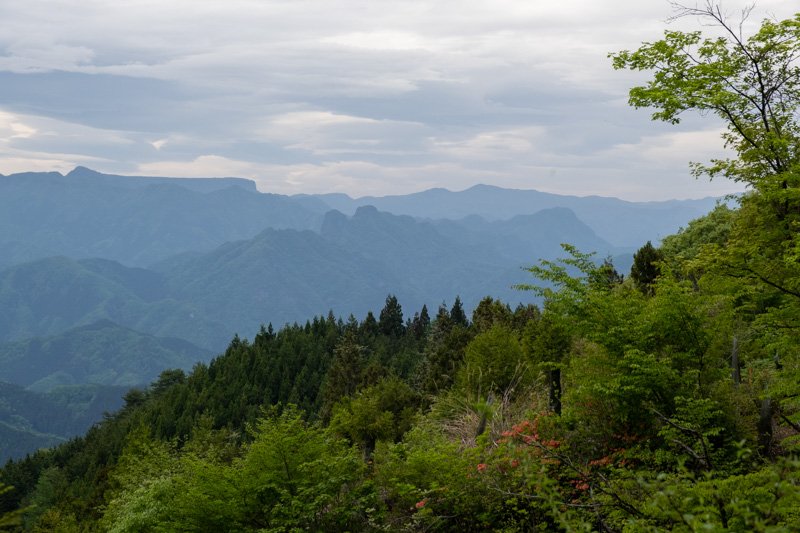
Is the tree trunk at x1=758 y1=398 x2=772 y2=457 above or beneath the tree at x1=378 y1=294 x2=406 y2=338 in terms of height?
above

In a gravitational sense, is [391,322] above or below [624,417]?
below

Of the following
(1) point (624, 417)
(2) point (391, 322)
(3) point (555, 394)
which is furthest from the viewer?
(2) point (391, 322)

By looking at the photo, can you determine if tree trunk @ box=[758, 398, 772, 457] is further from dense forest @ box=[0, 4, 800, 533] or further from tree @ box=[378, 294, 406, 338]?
tree @ box=[378, 294, 406, 338]

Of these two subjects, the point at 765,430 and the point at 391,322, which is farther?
the point at 391,322

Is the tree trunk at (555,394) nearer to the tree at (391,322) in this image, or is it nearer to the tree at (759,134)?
the tree at (759,134)

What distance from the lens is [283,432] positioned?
13.9 meters

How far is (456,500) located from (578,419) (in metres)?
2.97

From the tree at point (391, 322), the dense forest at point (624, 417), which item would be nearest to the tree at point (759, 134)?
the dense forest at point (624, 417)

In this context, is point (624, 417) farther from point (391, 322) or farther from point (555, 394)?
point (391, 322)

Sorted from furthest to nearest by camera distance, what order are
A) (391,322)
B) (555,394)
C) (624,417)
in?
(391,322)
(555,394)
(624,417)

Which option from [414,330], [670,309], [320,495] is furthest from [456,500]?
[414,330]

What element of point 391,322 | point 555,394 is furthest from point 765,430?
point 391,322

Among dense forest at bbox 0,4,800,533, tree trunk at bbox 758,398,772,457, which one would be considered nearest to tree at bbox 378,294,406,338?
dense forest at bbox 0,4,800,533

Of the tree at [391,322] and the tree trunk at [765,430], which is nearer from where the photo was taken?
the tree trunk at [765,430]
